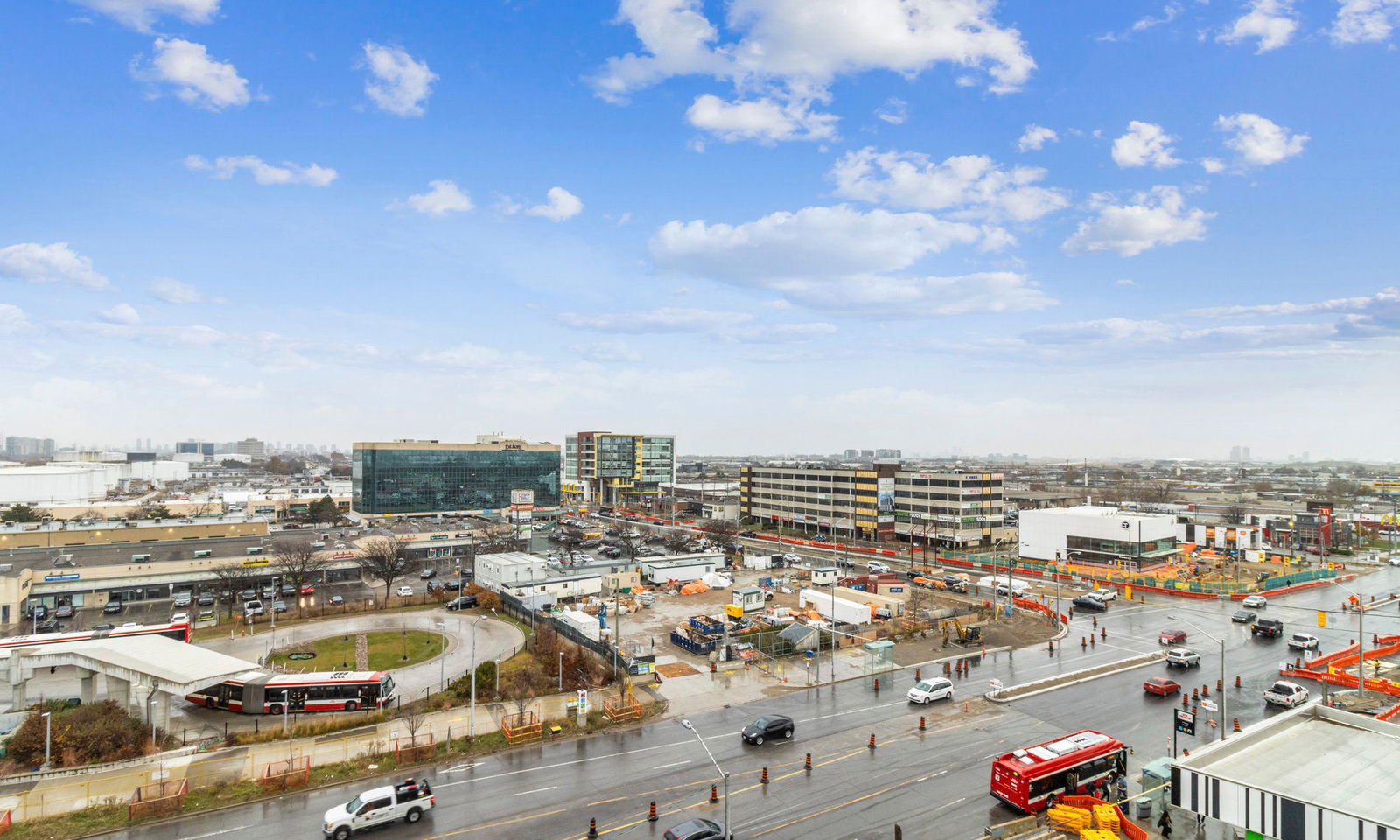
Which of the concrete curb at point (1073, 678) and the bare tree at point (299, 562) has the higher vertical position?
the bare tree at point (299, 562)

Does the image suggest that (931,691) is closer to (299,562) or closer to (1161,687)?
(1161,687)

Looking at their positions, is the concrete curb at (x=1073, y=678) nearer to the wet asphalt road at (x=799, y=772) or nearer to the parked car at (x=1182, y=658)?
the wet asphalt road at (x=799, y=772)

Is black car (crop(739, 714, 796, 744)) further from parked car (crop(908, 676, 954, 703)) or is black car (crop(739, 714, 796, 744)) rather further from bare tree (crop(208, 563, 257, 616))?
bare tree (crop(208, 563, 257, 616))

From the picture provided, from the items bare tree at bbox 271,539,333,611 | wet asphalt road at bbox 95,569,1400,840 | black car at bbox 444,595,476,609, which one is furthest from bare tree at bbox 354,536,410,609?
wet asphalt road at bbox 95,569,1400,840

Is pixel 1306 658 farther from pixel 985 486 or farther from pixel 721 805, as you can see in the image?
pixel 985 486

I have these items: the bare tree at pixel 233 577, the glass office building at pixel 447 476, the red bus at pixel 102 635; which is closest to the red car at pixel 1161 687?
the red bus at pixel 102 635

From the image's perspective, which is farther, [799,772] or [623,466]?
[623,466]

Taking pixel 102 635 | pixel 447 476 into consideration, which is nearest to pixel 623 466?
pixel 447 476
